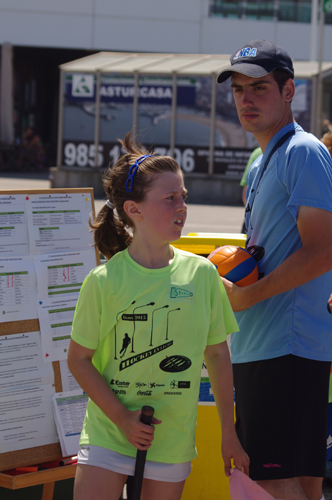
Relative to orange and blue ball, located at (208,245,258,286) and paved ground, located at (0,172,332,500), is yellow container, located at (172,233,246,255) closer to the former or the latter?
orange and blue ball, located at (208,245,258,286)

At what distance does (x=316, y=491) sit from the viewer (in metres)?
2.34

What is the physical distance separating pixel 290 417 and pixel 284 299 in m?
0.43

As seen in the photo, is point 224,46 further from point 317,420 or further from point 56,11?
point 317,420

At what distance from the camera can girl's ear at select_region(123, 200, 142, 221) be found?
2.18m

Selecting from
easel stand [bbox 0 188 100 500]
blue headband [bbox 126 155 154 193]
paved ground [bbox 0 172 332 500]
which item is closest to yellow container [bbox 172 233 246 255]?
easel stand [bbox 0 188 100 500]

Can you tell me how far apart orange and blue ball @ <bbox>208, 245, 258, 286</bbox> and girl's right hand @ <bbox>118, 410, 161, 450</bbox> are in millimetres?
676

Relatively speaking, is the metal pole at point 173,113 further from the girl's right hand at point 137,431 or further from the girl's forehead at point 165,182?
the girl's right hand at point 137,431

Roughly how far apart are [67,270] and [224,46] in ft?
81.2

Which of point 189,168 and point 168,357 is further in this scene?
point 189,168

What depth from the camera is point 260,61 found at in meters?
2.36

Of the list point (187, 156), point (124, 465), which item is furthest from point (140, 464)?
point (187, 156)

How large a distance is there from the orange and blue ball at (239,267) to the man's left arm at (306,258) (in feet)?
0.33

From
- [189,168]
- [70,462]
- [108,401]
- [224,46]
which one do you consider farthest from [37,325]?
[224,46]

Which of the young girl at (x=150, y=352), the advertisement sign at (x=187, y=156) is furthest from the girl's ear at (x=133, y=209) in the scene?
the advertisement sign at (x=187, y=156)
